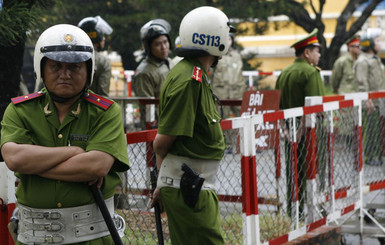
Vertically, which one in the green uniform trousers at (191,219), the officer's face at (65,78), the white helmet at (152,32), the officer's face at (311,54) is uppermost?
the white helmet at (152,32)

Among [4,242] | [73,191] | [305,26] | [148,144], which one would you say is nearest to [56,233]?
[73,191]

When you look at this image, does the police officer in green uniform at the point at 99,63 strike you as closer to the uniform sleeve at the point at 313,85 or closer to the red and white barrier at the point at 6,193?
the uniform sleeve at the point at 313,85

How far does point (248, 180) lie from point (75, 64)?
2.39 metres

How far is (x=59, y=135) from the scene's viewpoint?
3.78m

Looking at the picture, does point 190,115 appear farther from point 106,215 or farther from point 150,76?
point 150,76

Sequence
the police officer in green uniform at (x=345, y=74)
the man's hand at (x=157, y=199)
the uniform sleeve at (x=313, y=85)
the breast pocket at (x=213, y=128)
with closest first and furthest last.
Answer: the breast pocket at (x=213, y=128), the man's hand at (x=157, y=199), the uniform sleeve at (x=313, y=85), the police officer in green uniform at (x=345, y=74)

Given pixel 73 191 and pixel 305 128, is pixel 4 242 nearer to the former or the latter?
pixel 73 191

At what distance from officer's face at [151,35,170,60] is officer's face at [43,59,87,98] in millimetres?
4565

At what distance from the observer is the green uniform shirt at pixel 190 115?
4449 mm

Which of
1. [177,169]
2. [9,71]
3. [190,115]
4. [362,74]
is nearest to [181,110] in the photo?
[190,115]

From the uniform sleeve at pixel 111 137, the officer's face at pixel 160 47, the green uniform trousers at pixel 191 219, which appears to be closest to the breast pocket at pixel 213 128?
the green uniform trousers at pixel 191 219

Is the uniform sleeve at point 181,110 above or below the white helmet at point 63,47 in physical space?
below

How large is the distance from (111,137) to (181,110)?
0.71 m

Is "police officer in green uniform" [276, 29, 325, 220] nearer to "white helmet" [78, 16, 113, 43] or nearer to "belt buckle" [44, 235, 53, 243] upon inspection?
"white helmet" [78, 16, 113, 43]
